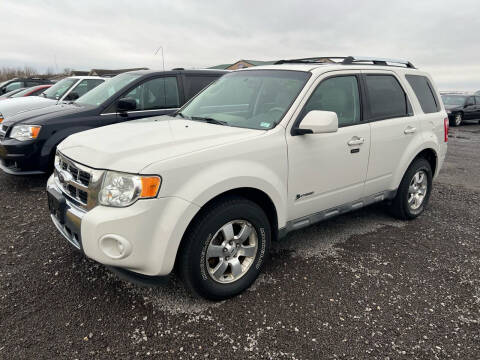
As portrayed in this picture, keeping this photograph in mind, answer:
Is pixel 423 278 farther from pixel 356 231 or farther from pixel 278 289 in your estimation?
pixel 278 289

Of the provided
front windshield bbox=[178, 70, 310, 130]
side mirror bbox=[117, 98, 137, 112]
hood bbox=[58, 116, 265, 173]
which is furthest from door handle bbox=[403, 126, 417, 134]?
side mirror bbox=[117, 98, 137, 112]

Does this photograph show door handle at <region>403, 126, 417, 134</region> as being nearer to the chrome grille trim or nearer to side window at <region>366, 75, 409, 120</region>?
side window at <region>366, 75, 409, 120</region>

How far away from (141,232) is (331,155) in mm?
1844

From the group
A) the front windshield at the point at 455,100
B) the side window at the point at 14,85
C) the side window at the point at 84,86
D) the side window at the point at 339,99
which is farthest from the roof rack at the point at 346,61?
the side window at the point at 14,85

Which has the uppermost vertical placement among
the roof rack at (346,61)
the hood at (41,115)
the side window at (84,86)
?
the roof rack at (346,61)

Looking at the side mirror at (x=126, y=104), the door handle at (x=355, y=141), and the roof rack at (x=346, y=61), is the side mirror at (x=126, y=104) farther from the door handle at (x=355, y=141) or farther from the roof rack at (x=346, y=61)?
the door handle at (x=355, y=141)

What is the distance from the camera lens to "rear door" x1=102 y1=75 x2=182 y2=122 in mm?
5617

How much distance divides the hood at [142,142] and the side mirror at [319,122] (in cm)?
37

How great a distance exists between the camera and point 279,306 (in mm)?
2803

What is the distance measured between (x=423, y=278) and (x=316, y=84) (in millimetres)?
1970

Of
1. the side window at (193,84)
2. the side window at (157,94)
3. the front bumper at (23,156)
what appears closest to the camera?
the front bumper at (23,156)

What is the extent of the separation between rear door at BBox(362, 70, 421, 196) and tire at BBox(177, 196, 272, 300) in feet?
5.13

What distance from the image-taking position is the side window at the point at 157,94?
18.9ft

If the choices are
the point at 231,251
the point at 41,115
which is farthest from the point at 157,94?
the point at 231,251
